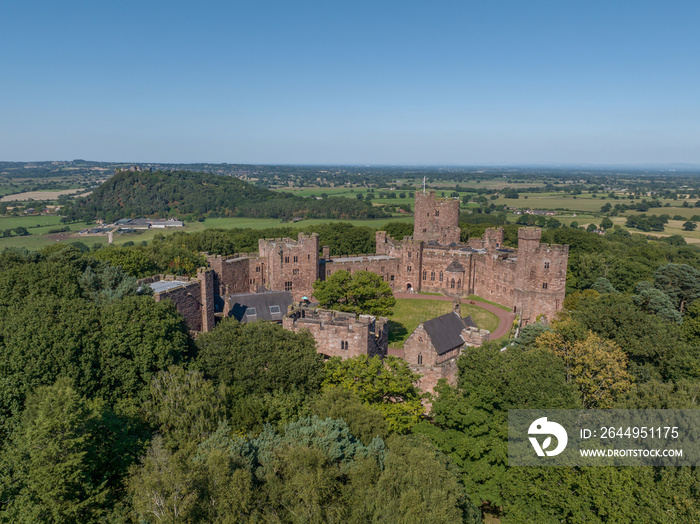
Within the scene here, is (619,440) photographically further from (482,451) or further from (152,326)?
(152,326)

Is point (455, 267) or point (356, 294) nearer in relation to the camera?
point (356, 294)

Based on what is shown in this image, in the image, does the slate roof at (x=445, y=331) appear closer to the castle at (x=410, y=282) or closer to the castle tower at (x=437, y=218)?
the castle at (x=410, y=282)

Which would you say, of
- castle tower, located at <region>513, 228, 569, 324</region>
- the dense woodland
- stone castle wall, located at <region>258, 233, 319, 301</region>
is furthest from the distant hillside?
→ the dense woodland

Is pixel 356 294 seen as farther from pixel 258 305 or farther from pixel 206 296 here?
pixel 206 296

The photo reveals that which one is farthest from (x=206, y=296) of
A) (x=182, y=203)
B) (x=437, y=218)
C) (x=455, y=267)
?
(x=182, y=203)

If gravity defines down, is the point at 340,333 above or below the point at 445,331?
above

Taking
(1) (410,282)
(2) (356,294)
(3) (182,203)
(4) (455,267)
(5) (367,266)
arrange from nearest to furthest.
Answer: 1. (2) (356,294)
2. (4) (455,267)
3. (5) (367,266)
4. (1) (410,282)
5. (3) (182,203)

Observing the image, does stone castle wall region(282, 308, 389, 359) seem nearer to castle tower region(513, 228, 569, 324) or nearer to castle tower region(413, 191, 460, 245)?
castle tower region(513, 228, 569, 324)
